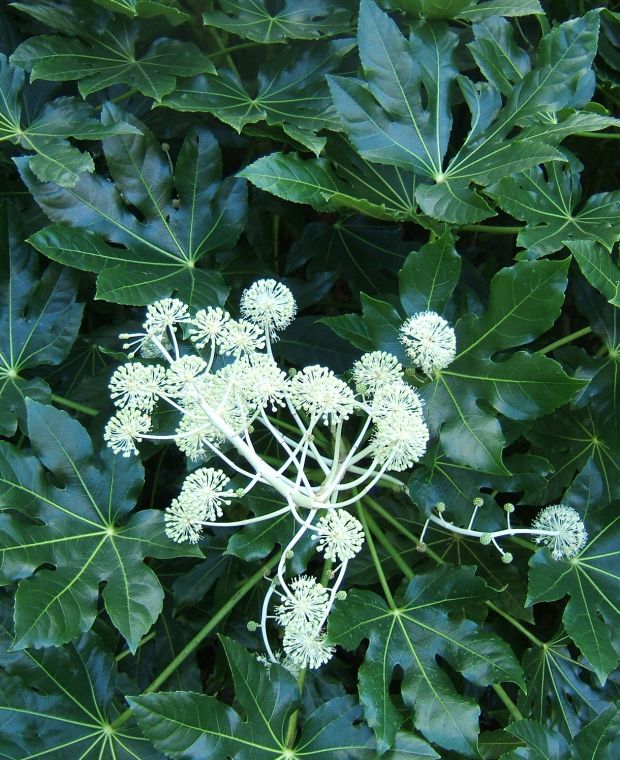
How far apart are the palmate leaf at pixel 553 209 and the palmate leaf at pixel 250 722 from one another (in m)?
0.86

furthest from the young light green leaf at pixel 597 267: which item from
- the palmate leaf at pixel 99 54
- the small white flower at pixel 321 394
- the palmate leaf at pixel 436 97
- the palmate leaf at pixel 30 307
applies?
the palmate leaf at pixel 30 307

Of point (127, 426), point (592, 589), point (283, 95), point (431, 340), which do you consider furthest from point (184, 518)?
point (283, 95)

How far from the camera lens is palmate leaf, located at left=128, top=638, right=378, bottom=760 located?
121 centimetres

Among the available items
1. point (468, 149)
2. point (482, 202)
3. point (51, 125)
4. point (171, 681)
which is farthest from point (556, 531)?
point (51, 125)

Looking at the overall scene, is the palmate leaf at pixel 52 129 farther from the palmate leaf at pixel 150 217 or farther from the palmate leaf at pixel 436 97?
the palmate leaf at pixel 436 97

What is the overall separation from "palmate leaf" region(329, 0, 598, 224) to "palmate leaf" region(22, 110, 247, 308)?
0.30 m

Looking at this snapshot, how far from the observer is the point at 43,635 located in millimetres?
1208

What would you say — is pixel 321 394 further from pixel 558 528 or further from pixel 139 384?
pixel 558 528

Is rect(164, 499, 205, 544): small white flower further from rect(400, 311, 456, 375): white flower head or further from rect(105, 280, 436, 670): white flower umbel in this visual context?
rect(400, 311, 456, 375): white flower head

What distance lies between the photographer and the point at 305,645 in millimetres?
1228

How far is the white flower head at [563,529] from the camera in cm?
140

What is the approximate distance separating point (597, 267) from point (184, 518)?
827mm

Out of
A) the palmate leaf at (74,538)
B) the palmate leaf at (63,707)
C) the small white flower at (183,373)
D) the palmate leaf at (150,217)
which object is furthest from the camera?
the palmate leaf at (150,217)

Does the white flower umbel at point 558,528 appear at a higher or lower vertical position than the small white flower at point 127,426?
lower
